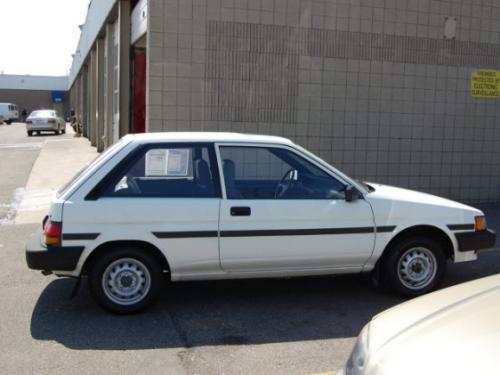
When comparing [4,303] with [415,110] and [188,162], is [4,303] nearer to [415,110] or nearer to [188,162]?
[188,162]

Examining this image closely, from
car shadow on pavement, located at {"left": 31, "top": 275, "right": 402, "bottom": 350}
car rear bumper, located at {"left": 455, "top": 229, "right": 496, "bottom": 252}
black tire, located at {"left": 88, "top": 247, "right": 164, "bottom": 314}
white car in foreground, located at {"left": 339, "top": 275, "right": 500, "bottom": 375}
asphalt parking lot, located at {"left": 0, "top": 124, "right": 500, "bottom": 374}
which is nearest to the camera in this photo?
white car in foreground, located at {"left": 339, "top": 275, "right": 500, "bottom": 375}

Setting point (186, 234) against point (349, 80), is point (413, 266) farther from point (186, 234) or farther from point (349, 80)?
point (349, 80)

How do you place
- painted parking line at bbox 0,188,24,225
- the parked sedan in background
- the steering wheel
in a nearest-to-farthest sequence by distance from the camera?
the steering wheel, painted parking line at bbox 0,188,24,225, the parked sedan in background

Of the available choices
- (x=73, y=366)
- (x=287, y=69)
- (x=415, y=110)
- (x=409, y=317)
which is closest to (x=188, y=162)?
(x=73, y=366)

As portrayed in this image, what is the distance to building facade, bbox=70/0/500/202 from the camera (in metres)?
9.20

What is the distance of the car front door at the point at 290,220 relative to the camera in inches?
197

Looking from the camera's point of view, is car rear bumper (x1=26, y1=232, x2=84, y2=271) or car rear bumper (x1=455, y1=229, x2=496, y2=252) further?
car rear bumper (x1=455, y1=229, x2=496, y2=252)

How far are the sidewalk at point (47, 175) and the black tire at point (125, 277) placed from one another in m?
4.73

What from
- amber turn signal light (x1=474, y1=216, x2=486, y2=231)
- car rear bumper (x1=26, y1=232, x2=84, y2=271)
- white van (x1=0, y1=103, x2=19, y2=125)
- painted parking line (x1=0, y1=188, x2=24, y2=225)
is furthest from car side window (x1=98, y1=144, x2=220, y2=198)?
white van (x1=0, y1=103, x2=19, y2=125)

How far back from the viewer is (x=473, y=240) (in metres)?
5.53

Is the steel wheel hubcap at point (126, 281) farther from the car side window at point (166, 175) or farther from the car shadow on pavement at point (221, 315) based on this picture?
the car side window at point (166, 175)

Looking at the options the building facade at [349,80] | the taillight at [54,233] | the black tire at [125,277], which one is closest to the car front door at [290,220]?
the black tire at [125,277]

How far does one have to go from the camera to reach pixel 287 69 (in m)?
9.66

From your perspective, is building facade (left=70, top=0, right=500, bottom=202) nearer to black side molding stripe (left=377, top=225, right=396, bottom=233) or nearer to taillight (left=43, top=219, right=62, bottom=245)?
taillight (left=43, top=219, right=62, bottom=245)
